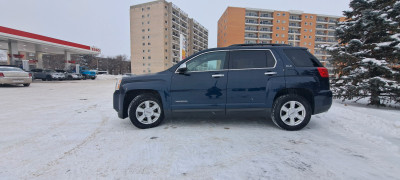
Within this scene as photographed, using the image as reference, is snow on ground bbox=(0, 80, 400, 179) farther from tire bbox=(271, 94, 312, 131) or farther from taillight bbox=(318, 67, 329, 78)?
taillight bbox=(318, 67, 329, 78)

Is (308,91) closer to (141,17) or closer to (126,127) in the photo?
(126,127)

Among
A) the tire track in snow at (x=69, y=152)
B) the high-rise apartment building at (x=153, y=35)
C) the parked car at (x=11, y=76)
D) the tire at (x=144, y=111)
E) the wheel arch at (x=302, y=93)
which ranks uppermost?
the high-rise apartment building at (x=153, y=35)

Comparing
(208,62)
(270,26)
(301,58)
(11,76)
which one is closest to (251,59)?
(208,62)

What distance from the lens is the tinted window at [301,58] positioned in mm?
3379

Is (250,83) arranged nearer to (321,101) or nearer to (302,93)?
(302,93)

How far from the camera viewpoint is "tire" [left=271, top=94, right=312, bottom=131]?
325 centimetres

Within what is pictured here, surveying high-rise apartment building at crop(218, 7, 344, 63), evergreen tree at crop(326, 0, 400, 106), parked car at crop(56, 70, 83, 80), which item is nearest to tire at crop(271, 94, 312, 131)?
evergreen tree at crop(326, 0, 400, 106)

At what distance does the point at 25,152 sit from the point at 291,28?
67076mm

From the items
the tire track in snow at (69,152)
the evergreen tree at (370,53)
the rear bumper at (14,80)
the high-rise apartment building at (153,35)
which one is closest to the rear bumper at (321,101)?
the tire track in snow at (69,152)

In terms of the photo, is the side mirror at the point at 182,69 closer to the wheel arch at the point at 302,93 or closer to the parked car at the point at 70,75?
the wheel arch at the point at 302,93

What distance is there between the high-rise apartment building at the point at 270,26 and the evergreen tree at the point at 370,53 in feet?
152

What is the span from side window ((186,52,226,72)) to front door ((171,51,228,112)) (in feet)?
0.11

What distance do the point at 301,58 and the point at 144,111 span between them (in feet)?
11.5

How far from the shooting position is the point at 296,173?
1891 mm
